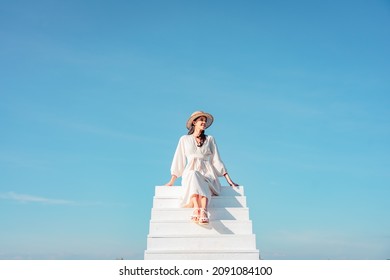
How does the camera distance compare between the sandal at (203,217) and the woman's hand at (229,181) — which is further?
the woman's hand at (229,181)

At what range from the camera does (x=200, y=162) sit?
788 centimetres

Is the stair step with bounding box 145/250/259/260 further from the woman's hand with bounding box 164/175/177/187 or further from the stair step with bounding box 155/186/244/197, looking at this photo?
the woman's hand with bounding box 164/175/177/187

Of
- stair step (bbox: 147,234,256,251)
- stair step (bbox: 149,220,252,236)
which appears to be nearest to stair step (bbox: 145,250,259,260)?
stair step (bbox: 147,234,256,251)

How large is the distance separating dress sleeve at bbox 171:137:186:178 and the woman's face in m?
0.47

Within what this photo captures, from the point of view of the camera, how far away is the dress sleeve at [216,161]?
26.1ft

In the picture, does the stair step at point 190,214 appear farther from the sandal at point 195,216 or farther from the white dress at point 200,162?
the sandal at point 195,216

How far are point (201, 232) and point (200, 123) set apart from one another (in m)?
2.45

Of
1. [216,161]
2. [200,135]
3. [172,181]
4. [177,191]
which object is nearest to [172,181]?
[172,181]

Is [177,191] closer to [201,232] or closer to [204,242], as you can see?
[201,232]

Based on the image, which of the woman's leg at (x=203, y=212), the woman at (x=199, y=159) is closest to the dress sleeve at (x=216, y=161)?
the woman at (x=199, y=159)

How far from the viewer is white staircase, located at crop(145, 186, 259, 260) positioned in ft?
21.0
